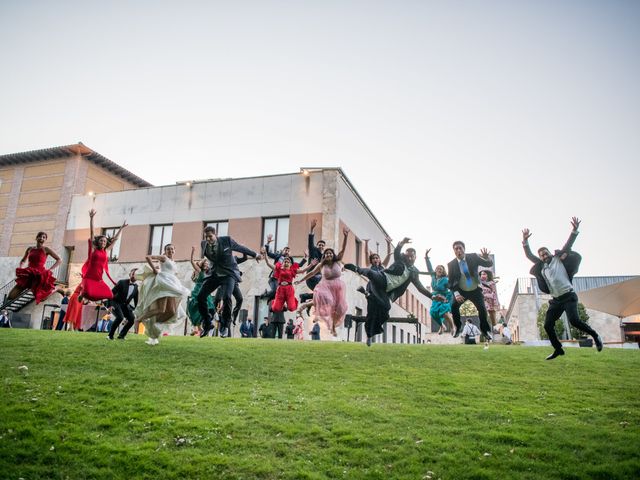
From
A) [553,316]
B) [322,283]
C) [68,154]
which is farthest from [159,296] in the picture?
[68,154]

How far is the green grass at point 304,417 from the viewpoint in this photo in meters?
6.82

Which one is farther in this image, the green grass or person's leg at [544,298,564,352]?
person's leg at [544,298,564,352]

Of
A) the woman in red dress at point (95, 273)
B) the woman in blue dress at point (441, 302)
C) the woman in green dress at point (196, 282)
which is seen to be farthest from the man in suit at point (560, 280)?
the woman in red dress at point (95, 273)

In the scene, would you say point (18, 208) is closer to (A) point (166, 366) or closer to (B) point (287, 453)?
(A) point (166, 366)

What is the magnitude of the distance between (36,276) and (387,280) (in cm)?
984

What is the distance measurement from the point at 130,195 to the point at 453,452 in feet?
114

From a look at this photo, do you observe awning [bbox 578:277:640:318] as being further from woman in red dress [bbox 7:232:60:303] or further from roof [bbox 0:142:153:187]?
roof [bbox 0:142:153:187]

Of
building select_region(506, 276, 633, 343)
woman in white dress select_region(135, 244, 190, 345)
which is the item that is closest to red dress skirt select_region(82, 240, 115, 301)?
woman in white dress select_region(135, 244, 190, 345)

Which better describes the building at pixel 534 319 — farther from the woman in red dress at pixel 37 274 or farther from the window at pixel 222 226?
the woman in red dress at pixel 37 274

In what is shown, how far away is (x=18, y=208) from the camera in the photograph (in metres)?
42.7

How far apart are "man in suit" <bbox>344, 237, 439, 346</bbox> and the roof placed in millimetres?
33414

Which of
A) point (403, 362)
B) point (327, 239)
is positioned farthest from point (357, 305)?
point (403, 362)

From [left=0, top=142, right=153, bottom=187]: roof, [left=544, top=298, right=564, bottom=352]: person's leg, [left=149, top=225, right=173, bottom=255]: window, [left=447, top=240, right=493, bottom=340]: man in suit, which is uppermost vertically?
[left=0, top=142, right=153, bottom=187]: roof

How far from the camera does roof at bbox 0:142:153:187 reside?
40.7m
